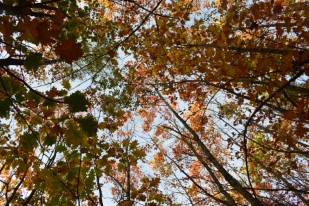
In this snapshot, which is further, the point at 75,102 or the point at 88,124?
the point at 88,124

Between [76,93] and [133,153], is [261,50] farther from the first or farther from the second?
[76,93]

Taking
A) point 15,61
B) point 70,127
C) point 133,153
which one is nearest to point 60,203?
point 133,153

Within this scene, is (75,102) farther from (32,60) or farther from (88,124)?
(32,60)

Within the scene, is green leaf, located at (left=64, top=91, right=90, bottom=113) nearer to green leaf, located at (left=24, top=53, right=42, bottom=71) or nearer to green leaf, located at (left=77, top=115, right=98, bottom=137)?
green leaf, located at (left=77, top=115, right=98, bottom=137)

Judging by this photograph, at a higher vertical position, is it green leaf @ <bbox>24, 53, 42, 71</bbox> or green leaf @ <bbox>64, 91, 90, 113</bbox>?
green leaf @ <bbox>24, 53, 42, 71</bbox>

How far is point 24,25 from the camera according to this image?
196cm

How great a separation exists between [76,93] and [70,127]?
21.3 inches

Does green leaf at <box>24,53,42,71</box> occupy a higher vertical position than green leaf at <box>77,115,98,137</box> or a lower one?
higher

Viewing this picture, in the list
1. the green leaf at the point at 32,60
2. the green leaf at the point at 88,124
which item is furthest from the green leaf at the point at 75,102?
the green leaf at the point at 32,60

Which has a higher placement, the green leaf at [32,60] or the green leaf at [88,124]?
the green leaf at [32,60]

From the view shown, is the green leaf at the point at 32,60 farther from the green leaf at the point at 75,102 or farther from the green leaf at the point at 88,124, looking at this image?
the green leaf at the point at 88,124

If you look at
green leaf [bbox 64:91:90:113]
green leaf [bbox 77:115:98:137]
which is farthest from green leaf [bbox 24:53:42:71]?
green leaf [bbox 77:115:98:137]

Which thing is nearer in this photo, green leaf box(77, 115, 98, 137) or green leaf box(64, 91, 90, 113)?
green leaf box(64, 91, 90, 113)

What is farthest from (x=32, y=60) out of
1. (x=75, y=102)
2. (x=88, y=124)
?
(x=88, y=124)
